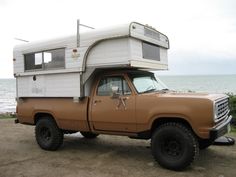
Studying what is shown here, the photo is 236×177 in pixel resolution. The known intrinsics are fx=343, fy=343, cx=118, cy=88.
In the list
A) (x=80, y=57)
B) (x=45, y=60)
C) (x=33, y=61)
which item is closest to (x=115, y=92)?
(x=80, y=57)

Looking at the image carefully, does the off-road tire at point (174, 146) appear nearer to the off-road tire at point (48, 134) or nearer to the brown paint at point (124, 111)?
the brown paint at point (124, 111)

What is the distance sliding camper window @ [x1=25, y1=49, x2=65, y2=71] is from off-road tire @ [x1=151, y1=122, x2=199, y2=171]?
314 cm

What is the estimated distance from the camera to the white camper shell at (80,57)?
24.0ft

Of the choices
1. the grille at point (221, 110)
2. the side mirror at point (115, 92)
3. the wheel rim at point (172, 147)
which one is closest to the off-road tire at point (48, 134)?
the side mirror at point (115, 92)

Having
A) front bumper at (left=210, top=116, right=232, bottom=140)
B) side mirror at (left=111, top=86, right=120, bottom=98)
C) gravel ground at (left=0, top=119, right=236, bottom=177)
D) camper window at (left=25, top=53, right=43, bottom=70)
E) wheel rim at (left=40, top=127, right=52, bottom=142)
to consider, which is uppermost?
camper window at (left=25, top=53, right=43, bottom=70)

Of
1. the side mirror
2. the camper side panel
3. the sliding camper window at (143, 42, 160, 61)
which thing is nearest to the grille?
the sliding camper window at (143, 42, 160, 61)

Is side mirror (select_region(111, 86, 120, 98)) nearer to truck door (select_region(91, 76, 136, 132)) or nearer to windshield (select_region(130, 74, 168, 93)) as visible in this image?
truck door (select_region(91, 76, 136, 132))

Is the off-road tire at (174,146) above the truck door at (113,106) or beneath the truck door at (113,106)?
beneath

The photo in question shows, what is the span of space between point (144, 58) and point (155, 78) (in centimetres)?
99

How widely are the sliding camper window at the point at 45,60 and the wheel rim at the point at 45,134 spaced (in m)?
1.60

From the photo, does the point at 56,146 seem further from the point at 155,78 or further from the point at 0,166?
the point at 155,78

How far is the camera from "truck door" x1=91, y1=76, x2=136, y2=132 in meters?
7.30

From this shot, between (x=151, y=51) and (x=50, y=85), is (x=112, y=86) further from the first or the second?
(x=50, y=85)

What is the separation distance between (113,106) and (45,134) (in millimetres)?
2429
